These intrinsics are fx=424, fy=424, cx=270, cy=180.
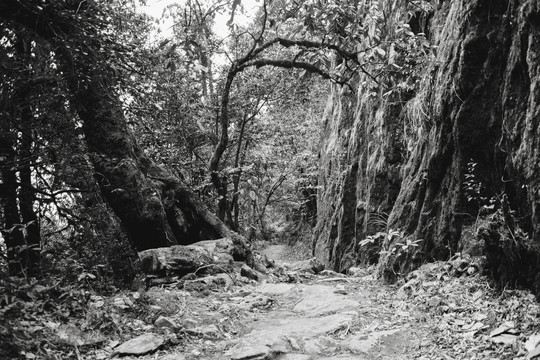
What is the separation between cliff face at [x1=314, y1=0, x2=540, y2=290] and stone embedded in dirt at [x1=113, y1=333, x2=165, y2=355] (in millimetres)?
3449

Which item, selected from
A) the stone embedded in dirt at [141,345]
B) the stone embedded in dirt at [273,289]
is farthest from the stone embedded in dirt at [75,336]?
the stone embedded in dirt at [273,289]

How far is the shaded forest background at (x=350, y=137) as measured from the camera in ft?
14.4

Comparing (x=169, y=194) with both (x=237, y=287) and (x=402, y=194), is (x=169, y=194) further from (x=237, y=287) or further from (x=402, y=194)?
(x=402, y=194)

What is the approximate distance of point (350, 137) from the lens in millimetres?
12359

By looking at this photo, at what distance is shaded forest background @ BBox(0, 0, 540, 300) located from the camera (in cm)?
439

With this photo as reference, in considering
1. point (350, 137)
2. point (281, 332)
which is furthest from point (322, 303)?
point (350, 137)

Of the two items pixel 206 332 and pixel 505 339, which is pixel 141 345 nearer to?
pixel 206 332

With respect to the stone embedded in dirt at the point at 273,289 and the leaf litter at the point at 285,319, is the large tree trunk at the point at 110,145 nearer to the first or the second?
the stone embedded in dirt at the point at 273,289

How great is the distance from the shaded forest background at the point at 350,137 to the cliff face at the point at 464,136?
0.08ft

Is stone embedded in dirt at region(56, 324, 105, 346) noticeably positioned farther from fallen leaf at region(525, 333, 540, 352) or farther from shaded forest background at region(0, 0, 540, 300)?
fallen leaf at region(525, 333, 540, 352)

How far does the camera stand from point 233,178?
15.4m

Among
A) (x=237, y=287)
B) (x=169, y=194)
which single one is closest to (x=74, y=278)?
(x=237, y=287)

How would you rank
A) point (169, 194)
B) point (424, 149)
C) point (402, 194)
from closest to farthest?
point (424, 149) → point (402, 194) → point (169, 194)

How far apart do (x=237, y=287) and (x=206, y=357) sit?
10.2 feet
